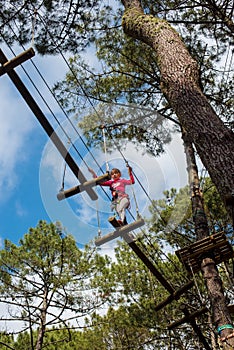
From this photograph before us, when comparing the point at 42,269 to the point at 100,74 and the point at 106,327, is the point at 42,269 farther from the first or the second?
the point at 100,74

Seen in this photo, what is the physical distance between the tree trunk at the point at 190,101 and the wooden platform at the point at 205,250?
5.90 ft

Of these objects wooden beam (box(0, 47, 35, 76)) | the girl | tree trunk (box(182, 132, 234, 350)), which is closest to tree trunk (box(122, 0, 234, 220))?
the girl

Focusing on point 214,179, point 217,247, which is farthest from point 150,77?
point 214,179

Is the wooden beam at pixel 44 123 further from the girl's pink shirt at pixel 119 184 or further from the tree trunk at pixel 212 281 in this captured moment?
the tree trunk at pixel 212 281

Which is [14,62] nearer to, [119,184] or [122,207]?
[119,184]

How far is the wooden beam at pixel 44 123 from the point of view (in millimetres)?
3252

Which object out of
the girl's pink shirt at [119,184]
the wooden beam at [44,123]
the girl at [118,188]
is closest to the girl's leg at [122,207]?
the girl at [118,188]

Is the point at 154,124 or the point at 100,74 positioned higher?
the point at 100,74

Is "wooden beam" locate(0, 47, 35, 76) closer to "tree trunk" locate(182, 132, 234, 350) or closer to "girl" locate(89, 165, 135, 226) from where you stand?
"girl" locate(89, 165, 135, 226)

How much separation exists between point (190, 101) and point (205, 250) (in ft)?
6.87

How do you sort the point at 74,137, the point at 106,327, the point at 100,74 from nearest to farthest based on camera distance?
the point at 74,137, the point at 100,74, the point at 106,327

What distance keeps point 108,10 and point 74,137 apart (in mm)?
3704

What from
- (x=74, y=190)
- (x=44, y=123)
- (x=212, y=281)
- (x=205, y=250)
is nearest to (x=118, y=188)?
(x=74, y=190)

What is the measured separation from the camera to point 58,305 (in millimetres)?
7766
